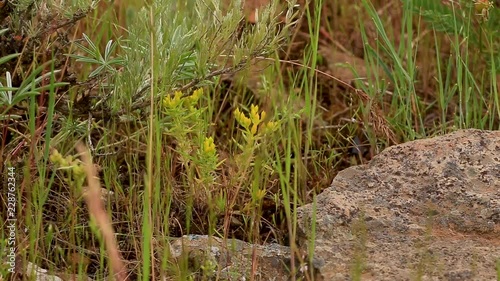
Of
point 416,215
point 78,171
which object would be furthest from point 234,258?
point 78,171

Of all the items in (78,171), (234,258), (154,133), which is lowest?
(234,258)

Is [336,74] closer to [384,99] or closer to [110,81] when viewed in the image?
[384,99]

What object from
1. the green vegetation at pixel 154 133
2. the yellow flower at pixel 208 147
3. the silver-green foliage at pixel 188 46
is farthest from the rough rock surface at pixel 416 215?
the silver-green foliage at pixel 188 46

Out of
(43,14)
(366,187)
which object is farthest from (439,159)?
(43,14)

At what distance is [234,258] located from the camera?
6.85 feet

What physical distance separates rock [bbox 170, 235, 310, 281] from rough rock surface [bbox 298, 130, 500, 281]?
10cm

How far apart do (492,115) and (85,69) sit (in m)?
1.43

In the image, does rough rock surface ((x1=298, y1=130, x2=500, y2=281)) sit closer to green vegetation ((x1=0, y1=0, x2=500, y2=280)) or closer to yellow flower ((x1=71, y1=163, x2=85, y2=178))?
green vegetation ((x1=0, y1=0, x2=500, y2=280))

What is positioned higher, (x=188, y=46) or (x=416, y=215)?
(x=188, y=46)

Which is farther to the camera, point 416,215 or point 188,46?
point 188,46

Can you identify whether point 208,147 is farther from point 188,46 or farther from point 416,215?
point 416,215

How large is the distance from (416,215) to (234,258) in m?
0.49

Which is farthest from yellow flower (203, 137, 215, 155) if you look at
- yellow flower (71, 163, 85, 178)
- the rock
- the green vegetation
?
yellow flower (71, 163, 85, 178)

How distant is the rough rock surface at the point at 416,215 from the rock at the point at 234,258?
10 centimetres
